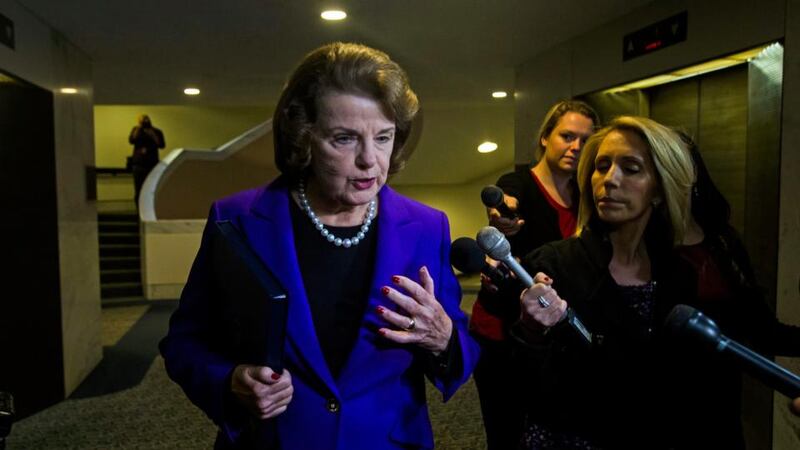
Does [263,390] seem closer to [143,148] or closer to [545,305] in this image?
[545,305]

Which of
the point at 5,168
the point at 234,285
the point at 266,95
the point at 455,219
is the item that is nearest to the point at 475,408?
the point at 5,168

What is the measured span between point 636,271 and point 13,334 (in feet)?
12.7

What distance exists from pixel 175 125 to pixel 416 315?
15188mm

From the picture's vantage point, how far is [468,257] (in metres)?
1.36

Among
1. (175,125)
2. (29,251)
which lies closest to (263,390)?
(29,251)

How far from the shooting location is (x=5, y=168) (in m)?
3.99

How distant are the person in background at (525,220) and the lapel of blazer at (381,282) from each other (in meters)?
0.98

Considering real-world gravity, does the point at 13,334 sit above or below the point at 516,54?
below

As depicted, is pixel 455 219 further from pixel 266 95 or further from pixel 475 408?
pixel 475 408

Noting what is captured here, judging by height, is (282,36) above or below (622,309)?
above

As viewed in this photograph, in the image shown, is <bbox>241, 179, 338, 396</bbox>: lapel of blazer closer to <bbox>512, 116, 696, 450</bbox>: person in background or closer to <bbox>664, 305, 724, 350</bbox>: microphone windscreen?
<bbox>512, 116, 696, 450</bbox>: person in background

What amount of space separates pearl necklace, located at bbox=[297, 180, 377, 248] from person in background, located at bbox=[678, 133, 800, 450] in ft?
2.82

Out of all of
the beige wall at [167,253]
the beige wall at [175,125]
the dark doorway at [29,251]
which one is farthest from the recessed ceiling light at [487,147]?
the dark doorway at [29,251]

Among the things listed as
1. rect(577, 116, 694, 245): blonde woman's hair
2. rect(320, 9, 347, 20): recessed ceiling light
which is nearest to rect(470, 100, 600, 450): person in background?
rect(577, 116, 694, 245): blonde woman's hair
